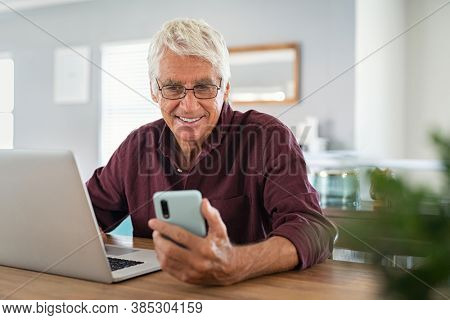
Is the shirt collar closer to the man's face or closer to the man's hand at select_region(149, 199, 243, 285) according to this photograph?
the man's face

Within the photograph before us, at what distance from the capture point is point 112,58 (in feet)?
14.8

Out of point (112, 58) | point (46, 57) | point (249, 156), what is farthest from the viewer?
point (46, 57)

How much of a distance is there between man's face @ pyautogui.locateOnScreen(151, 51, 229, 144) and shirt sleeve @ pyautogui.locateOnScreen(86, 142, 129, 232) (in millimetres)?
192

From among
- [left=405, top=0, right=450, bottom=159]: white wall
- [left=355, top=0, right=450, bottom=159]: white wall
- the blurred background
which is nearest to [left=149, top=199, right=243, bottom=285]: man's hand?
the blurred background

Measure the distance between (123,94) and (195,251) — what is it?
3.88 meters

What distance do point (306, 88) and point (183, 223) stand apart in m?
2.98

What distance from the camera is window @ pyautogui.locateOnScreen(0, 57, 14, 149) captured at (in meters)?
4.99

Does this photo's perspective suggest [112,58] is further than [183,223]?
Yes

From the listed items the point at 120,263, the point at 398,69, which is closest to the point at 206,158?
the point at 120,263

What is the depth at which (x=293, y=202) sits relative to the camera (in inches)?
42.9

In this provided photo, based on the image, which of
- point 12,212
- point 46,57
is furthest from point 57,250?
point 46,57

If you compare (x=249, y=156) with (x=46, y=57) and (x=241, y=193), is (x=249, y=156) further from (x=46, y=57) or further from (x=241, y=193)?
(x=46, y=57)

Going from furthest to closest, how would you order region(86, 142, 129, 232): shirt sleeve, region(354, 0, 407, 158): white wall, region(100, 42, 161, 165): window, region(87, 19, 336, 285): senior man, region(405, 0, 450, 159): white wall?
region(100, 42, 161, 165): window, region(405, 0, 450, 159): white wall, region(354, 0, 407, 158): white wall, region(86, 142, 129, 232): shirt sleeve, region(87, 19, 336, 285): senior man
